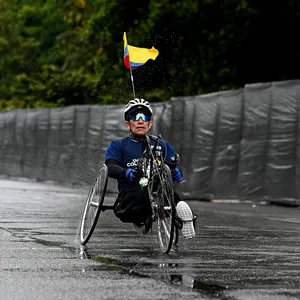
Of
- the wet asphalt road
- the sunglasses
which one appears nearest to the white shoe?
the wet asphalt road

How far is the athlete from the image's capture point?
1041 centimetres

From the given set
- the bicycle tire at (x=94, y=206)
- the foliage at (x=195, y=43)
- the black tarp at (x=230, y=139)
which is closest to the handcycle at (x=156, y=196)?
the bicycle tire at (x=94, y=206)

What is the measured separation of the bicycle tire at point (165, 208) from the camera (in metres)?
9.49

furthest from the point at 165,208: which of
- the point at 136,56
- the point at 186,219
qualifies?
the point at 136,56

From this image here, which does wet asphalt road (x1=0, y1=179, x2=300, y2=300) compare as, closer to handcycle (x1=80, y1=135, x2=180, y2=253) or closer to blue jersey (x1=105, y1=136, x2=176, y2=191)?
handcycle (x1=80, y1=135, x2=180, y2=253)

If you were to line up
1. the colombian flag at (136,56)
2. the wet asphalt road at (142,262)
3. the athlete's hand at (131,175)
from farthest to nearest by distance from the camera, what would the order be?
the colombian flag at (136,56) < the athlete's hand at (131,175) < the wet asphalt road at (142,262)

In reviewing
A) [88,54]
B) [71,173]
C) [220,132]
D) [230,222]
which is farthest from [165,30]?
[230,222]

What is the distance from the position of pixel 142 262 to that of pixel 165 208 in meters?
0.91

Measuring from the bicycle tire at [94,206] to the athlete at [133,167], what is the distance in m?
0.10

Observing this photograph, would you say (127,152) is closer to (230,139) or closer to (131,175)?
(131,175)

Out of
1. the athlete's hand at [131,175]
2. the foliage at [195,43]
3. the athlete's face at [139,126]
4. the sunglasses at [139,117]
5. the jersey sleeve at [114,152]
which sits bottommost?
the foliage at [195,43]

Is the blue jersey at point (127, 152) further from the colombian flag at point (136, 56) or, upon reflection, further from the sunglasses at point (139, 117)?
the colombian flag at point (136, 56)

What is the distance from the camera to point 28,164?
3575cm

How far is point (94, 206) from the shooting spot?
35.4 feet
